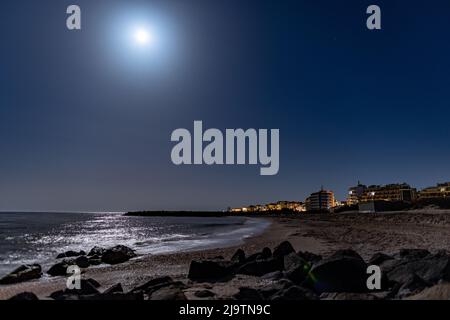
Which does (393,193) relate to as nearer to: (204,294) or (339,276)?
(339,276)

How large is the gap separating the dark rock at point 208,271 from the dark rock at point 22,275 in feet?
26.5

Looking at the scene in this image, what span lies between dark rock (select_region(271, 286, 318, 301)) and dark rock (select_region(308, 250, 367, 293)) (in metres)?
0.60

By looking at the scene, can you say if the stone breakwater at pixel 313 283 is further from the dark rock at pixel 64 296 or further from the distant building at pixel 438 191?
the distant building at pixel 438 191

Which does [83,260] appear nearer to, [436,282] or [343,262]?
[343,262]

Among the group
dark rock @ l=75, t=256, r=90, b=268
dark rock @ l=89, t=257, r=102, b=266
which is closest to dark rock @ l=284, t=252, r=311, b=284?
dark rock @ l=75, t=256, r=90, b=268

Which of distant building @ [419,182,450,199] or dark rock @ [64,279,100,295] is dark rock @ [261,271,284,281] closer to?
dark rock @ [64,279,100,295]

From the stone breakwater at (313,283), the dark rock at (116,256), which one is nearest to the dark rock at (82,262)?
the dark rock at (116,256)

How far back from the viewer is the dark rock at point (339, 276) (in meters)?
8.16

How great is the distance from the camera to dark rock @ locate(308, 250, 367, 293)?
8164 millimetres

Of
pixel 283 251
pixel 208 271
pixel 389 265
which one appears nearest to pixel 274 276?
pixel 208 271

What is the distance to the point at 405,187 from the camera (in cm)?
16538
